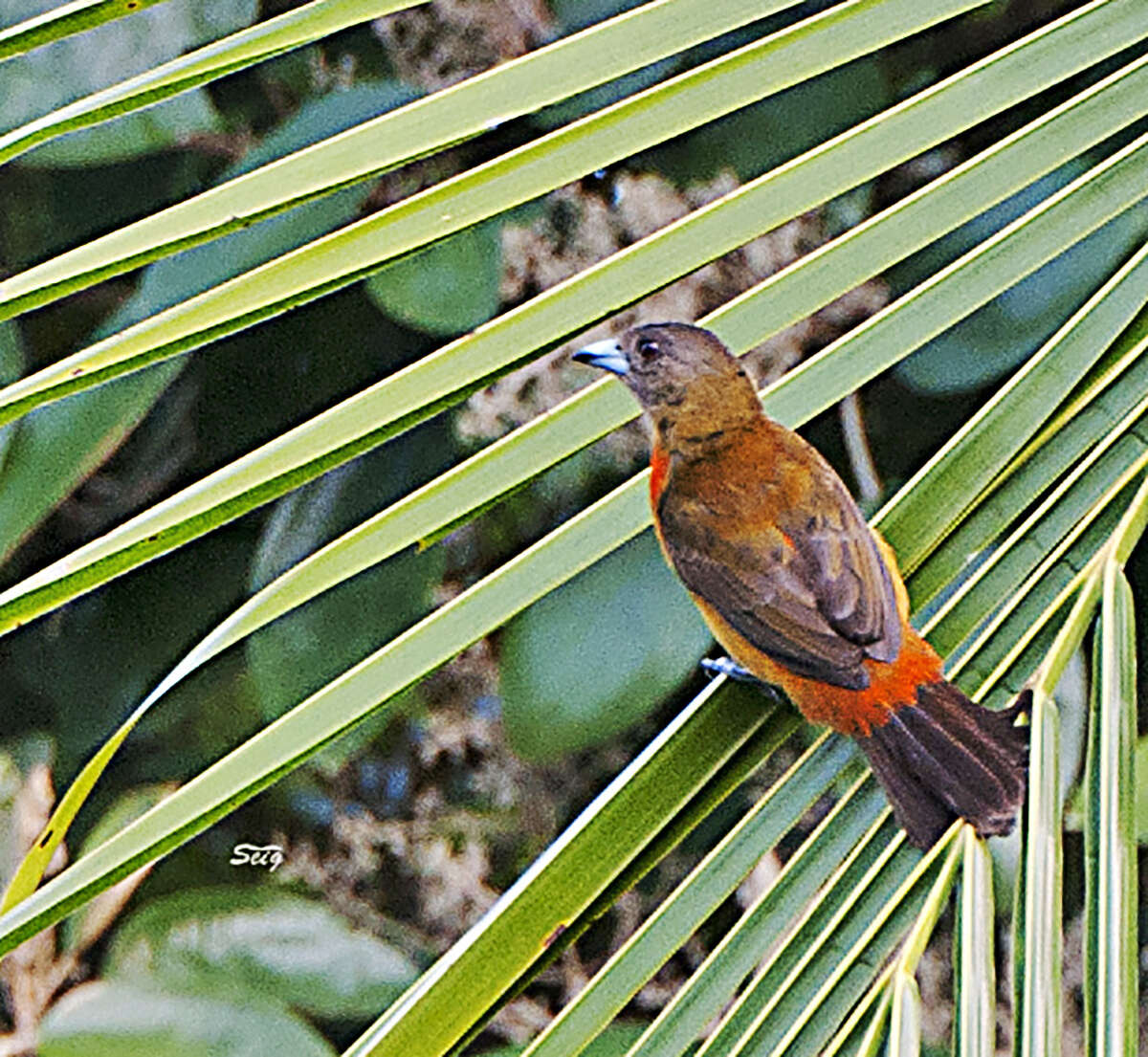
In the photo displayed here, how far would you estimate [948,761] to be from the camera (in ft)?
3.02

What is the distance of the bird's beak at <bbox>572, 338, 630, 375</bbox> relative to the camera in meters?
1.42

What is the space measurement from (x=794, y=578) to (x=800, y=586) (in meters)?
0.01

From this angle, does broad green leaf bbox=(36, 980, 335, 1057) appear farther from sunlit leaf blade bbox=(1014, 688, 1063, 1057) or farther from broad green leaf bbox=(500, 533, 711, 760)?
sunlit leaf blade bbox=(1014, 688, 1063, 1057)

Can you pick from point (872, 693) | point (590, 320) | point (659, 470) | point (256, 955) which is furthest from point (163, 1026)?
point (590, 320)

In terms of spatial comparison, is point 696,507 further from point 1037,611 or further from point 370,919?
point 370,919

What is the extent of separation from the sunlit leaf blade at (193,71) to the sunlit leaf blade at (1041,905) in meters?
0.42

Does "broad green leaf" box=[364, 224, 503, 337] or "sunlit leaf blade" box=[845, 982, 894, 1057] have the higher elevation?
"broad green leaf" box=[364, 224, 503, 337]

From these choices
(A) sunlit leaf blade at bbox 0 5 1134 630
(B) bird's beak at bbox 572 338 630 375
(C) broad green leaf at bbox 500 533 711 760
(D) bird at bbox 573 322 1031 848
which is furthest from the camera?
(C) broad green leaf at bbox 500 533 711 760

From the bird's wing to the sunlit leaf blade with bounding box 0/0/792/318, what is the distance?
0.51m

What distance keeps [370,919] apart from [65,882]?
143 centimetres

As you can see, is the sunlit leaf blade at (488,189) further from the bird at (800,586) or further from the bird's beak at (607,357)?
the bird's beak at (607,357)

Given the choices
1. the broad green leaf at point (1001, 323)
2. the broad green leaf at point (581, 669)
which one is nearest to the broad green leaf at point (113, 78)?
the broad green leaf at point (581, 669)

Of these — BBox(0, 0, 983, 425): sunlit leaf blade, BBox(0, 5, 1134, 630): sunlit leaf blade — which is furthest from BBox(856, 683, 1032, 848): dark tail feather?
BBox(0, 0, 983, 425): sunlit leaf blade

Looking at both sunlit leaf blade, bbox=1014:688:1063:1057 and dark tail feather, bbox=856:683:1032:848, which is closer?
sunlit leaf blade, bbox=1014:688:1063:1057
